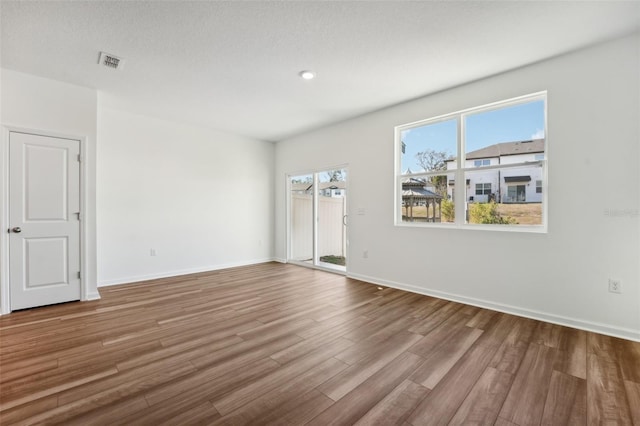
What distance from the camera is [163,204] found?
4906 mm

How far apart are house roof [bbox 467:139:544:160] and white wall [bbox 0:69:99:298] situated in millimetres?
5102

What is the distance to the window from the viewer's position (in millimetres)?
3119

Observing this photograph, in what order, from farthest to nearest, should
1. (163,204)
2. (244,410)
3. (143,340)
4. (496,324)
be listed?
(163,204) < (496,324) < (143,340) < (244,410)

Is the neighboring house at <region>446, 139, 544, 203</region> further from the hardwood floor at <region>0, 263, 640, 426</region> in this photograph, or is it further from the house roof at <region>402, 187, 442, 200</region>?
the hardwood floor at <region>0, 263, 640, 426</region>

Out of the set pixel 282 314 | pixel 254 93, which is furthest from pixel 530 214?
pixel 254 93

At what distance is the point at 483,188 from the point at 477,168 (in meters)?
0.27

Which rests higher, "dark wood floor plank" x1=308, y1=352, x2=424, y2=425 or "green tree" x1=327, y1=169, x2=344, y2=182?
"green tree" x1=327, y1=169, x2=344, y2=182

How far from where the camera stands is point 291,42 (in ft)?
8.58

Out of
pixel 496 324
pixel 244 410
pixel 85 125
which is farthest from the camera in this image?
pixel 85 125

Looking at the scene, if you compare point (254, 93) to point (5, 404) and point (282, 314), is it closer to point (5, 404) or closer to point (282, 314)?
point (282, 314)

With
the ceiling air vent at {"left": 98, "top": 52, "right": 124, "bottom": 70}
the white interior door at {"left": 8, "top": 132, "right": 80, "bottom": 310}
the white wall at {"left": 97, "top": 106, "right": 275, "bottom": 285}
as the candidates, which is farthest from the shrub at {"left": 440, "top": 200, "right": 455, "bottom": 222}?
the white interior door at {"left": 8, "top": 132, "right": 80, "bottom": 310}

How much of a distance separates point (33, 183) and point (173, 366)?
10.1 ft

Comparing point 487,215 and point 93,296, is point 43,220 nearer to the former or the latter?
point 93,296

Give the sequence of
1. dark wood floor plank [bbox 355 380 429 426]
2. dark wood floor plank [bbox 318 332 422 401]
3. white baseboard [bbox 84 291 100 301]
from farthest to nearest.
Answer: white baseboard [bbox 84 291 100 301] → dark wood floor plank [bbox 318 332 422 401] → dark wood floor plank [bbox 355 380 429 426]
